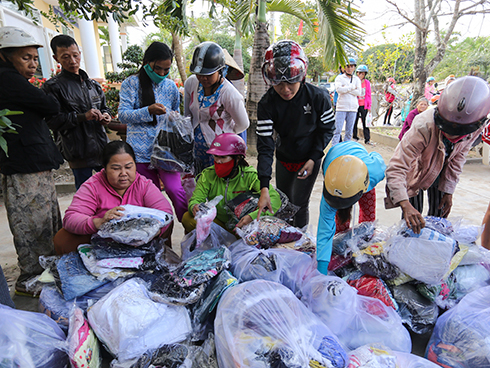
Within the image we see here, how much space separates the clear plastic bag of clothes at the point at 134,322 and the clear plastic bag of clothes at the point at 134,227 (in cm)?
28

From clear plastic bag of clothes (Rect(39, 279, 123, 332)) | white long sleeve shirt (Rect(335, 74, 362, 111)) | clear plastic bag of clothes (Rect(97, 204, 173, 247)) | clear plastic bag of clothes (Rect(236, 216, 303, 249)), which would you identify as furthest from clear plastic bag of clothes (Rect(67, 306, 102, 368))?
white long sleeve shirt (Rect(335, 74, 362, 111))

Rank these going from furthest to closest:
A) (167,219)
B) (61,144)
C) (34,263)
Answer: (61,144), (34,263), (167,219)

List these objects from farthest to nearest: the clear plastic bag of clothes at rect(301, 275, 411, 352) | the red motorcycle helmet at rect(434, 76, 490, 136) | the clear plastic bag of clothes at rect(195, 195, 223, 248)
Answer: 1. the clear plastic bag of clothes at rect(195, 195, 223, 248)
2. the red motorcycle helmet at rect(434, 76, 490, 136)
3. the clear plastic bag of clothes at rect(301, 275, 411, 352)

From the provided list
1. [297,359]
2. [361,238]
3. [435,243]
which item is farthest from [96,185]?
[435,243]

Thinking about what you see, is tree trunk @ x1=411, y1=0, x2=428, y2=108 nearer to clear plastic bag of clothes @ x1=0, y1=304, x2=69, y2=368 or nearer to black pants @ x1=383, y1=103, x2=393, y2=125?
black pants @ x1=383, y1=103, x2=393, y2=125

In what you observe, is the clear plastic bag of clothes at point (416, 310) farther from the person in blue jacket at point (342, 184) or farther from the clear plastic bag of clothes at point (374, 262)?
the person in blue jacket at point (342, 184)

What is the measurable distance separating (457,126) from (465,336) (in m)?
1.10

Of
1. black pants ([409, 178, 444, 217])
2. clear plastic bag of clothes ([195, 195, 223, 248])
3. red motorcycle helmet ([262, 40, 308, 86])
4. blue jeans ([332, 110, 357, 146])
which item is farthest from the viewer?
blue jeans ([332, 110, 357, 146])

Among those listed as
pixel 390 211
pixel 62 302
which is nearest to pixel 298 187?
pixel 62 302

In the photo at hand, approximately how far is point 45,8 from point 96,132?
10.2m

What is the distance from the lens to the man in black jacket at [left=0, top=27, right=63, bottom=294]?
6.39ft

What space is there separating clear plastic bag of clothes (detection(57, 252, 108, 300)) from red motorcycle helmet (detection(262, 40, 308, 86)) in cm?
162

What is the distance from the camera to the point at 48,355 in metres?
1.41

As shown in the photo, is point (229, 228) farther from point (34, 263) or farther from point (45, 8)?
point (45, 8)
